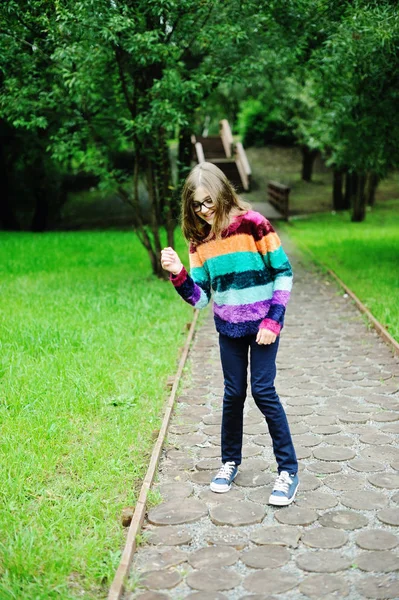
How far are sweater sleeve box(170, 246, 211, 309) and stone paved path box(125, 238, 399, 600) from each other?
1141 mm

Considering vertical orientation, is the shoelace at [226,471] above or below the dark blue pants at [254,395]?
below

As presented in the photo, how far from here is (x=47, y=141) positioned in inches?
813

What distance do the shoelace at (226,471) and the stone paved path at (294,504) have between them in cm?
10

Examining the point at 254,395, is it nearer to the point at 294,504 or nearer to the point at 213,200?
the point at 294,504

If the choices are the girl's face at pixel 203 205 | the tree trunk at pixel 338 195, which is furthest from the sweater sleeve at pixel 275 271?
the tree trunk at pixel 338 195

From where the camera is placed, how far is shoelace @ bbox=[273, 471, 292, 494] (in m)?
3.71

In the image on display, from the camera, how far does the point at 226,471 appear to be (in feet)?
13.0

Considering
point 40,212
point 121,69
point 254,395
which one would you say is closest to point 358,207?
point 40,212

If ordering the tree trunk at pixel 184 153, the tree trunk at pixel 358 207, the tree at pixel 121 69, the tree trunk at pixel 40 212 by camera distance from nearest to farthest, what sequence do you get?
the tree at pixel 121 69, the tree trunk at pixel 184 153, the tree trunk at pixel 358 207, the tree trunk at pixel 40 212

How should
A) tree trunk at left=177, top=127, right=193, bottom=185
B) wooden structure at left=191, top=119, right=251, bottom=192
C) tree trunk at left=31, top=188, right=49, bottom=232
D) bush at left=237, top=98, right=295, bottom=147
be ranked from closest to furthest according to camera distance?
1. tree trunk at left=177, top=127, right=193, bottom=185
2. tree trunk at left=31, top=188, right=49, bottom=232
3. wooden structure at left=191, top=119, right=251, bottom=192
4. bush at left=237, top=98, right=295, bottom=147

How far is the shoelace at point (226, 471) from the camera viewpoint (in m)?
3.93

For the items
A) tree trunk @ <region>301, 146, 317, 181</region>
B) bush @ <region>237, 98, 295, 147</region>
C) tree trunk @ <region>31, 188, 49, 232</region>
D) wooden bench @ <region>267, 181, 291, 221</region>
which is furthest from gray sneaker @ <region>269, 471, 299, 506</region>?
bush @ <region>237, 98, 295, 147</region>

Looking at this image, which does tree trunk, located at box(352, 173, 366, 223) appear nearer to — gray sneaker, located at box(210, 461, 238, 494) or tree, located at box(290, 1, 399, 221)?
tree, located at box(290, 1, 399, 221)

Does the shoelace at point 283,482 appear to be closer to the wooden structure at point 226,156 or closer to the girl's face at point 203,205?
the girl's face at point 203,205
